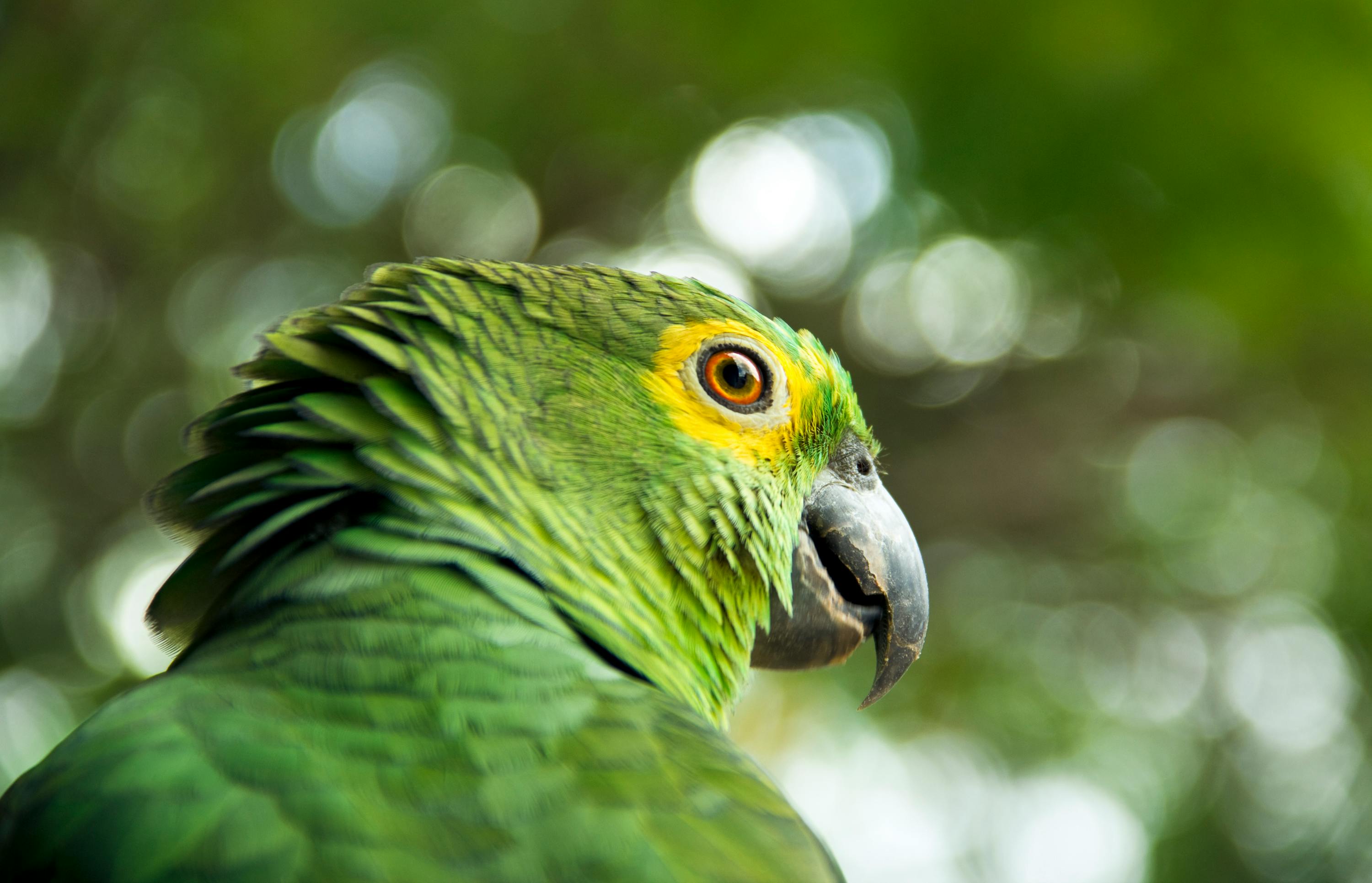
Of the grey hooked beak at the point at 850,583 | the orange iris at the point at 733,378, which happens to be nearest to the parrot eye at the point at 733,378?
the orange iris at the point at 733,378

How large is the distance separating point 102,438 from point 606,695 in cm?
488

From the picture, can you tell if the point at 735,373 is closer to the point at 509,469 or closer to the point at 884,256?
the point at 509,469

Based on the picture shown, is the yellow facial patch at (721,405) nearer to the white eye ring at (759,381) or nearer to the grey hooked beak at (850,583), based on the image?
the white eye ring at (759,381)

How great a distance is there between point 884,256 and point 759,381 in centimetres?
326

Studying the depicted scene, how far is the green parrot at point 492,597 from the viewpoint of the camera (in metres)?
1.04

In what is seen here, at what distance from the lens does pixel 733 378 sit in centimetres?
Answer: 173

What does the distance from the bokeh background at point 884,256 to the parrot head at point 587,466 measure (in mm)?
685

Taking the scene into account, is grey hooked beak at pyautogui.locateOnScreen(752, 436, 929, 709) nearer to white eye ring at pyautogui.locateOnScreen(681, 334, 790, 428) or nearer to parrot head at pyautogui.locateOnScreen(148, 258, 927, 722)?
parrot head at pyautogui.locateOnScreen(148, 258, 927, 722)

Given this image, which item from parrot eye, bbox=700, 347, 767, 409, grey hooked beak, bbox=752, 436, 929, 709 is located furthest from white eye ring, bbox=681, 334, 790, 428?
grey hooked beak, bbox=752, 436, 929, 709

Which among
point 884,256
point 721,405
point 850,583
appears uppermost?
point 884,256

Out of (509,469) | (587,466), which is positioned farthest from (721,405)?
(509,469)

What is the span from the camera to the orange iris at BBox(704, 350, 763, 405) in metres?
1.72

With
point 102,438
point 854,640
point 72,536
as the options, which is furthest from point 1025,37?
point 72,536

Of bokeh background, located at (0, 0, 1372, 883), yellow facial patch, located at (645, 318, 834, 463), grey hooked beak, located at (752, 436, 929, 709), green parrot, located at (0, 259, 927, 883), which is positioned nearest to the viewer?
green parrot, located at (0, 259, 927, 883)
